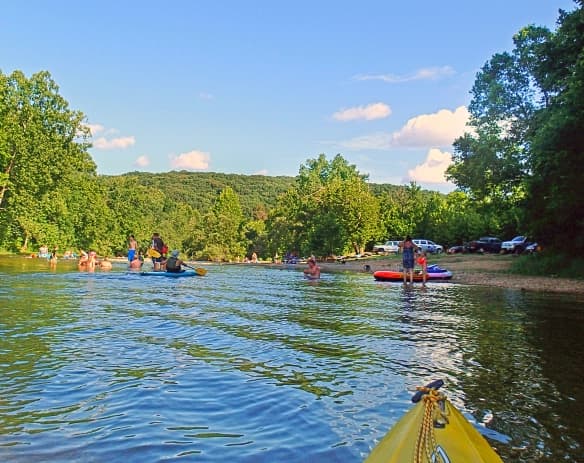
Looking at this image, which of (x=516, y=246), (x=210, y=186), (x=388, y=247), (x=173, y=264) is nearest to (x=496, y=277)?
(x=173, y=264)

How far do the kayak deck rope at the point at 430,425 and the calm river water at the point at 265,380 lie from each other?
2.19m

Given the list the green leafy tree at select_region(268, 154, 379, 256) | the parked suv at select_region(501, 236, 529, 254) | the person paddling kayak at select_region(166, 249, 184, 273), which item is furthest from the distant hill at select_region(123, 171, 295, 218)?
the person paddling kayak at select_region(166, 249, 184, 273)

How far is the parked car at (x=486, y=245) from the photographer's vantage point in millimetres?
57831

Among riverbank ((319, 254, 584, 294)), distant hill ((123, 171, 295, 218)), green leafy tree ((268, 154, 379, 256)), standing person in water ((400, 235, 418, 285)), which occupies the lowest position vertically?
riverbank ((319, 254, 584, 294))

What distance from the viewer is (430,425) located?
10.0ft

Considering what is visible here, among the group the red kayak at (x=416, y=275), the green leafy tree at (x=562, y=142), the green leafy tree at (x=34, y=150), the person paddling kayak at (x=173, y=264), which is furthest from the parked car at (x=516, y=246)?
the green leafy tree at (x=34, y=150)

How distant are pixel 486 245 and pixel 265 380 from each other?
55.0m

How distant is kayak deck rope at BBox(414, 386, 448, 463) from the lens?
2912 millimetres

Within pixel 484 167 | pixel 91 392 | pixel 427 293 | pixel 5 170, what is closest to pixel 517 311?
pixel 427 293

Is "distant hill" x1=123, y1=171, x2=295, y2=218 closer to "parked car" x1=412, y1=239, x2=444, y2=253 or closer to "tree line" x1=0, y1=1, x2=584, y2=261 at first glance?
"tree line" x1=0, y1=1, x2=584, y2=261

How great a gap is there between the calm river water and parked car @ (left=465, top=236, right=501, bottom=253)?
4409 centimetres

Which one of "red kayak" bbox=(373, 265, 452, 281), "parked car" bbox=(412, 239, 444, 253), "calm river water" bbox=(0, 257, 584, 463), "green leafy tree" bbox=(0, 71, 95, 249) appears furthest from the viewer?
"parked car" bbox=(412, 239, 444, 253)

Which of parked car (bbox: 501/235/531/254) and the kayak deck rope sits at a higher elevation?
parked car (bbox: 501/235/531/254)

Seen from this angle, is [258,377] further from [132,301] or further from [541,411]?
[132,301]
